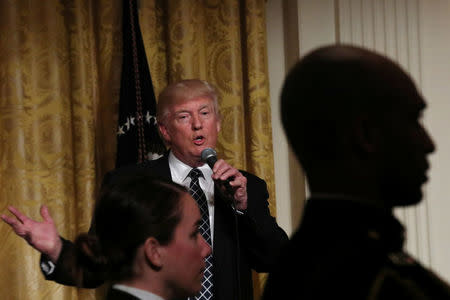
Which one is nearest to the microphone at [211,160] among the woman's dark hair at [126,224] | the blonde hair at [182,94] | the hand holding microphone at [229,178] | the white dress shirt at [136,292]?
the hand holding microphone at [229,178]

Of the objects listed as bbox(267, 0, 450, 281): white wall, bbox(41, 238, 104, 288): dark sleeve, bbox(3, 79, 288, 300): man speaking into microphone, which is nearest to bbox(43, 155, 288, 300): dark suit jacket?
bbox(3, 79, 288, 300): man speaking into microphone

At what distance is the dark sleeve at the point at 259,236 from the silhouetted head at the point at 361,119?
1712 mm

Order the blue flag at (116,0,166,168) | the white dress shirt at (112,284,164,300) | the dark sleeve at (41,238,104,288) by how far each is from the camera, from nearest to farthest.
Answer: the white dress shirt at (112,284,164,300), the dark sleeve at (41,238,104,288), the blue flag at (116,0,166,168)

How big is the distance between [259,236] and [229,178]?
0.31 metres

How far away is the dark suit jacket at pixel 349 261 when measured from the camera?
0.91m

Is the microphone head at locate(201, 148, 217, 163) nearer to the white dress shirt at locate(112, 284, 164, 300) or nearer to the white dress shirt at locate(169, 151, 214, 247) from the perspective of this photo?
the white dress shirt at locate(169, 151, 214, 247)

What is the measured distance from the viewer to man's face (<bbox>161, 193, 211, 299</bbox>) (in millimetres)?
1610

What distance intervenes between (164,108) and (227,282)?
79cm

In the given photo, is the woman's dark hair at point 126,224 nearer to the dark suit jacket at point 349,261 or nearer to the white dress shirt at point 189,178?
the dark suit jacket at point 349,261

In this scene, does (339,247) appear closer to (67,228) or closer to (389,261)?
(389,261)

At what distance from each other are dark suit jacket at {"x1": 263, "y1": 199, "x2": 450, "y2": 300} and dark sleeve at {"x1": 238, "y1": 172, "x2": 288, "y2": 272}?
1.70 metres

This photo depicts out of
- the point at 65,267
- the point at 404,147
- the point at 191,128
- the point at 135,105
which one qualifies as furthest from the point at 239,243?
the point at 404,147

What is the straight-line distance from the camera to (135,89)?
3.28m

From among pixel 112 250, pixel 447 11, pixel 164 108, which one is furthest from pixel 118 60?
pixel 112 250
